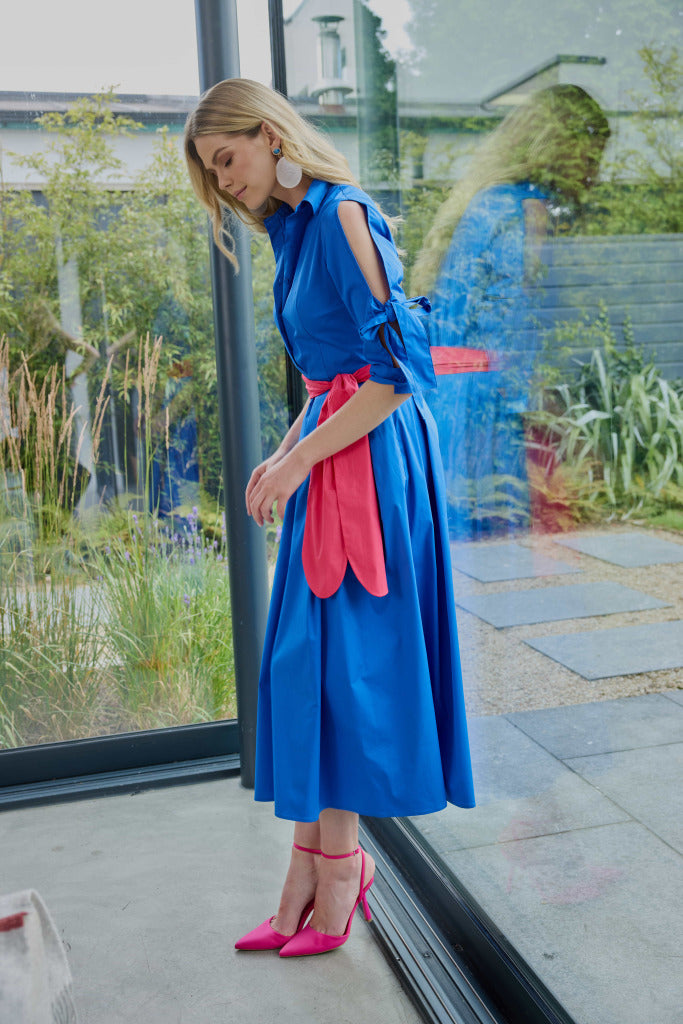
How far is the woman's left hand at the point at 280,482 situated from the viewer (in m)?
1.48

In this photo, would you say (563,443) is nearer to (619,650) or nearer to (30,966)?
(619,650)

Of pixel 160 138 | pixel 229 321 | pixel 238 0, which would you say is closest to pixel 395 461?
pixel 229 321

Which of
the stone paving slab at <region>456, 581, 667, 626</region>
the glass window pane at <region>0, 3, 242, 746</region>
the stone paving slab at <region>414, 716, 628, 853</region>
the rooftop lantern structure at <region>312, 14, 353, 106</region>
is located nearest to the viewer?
the stone paving slab at <region>456, 581, 667, 626</region>

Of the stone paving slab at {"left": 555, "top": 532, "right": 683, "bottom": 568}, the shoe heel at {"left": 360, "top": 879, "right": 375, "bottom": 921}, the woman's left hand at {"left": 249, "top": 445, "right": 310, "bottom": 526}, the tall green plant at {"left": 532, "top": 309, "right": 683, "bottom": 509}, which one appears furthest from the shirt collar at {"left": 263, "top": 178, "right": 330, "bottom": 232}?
the shoe heel at {"left": 360, "top": 879, "right": 375, "bottom": 921}

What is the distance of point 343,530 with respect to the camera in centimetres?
148

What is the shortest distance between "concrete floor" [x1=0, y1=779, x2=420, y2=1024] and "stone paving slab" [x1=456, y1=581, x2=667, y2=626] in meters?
0.70

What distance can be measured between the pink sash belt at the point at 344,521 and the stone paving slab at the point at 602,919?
1.64ft

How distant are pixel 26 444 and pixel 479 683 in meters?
1.45

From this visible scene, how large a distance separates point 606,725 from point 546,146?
0.74 metres

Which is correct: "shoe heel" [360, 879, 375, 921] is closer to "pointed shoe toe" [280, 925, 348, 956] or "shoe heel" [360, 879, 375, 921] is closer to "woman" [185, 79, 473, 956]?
"pointed shoe toe" [280, 925, 348, 956]

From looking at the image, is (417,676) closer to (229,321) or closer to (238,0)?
(229,321)

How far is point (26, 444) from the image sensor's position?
8.04 feet

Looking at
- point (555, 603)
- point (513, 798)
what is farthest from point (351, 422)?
point (513, 798)

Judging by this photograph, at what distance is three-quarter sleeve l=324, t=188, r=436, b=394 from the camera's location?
137cm
